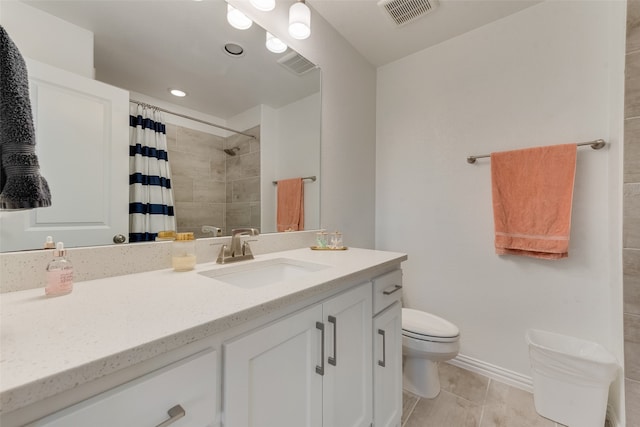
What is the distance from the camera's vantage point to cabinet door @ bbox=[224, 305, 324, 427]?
0.56 meters

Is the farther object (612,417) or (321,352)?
(612,417)

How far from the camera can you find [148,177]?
0.94 meters

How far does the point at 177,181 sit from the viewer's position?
1.02 meters

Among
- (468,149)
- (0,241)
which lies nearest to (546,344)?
(468,149)

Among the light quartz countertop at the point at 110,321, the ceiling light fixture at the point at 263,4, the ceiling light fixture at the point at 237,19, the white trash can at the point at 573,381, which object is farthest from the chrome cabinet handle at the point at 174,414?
the white trash can at the point at 573,381

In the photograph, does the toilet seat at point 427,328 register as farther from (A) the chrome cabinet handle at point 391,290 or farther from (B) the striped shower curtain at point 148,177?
(B) the striped shower curtain at point 148,177

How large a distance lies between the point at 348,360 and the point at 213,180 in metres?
0.91

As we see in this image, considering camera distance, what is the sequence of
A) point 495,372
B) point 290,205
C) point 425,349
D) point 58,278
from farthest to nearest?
point 495,372
point 290,205
point 425,349
point 58,278

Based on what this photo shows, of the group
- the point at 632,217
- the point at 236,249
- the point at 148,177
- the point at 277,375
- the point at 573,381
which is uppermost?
the point at 148,177

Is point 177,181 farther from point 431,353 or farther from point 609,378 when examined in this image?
point 609,378

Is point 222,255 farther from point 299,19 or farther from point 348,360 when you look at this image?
point 299,19

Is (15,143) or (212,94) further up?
(212,94)

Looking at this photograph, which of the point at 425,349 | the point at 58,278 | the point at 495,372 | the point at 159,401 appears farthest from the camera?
the point at 495,372

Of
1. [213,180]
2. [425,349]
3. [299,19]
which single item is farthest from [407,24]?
[425,349]
